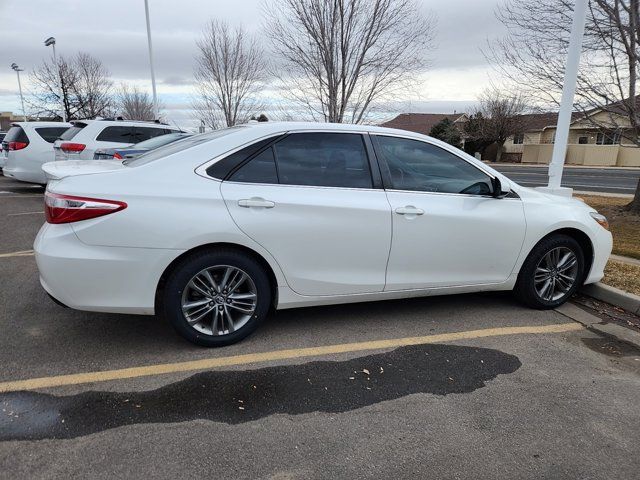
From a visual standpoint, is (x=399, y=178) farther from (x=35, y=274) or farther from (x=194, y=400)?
(x=35, y=274)

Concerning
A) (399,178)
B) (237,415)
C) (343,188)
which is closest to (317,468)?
(237,415)

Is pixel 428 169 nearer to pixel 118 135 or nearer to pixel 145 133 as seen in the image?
pixel 118 135

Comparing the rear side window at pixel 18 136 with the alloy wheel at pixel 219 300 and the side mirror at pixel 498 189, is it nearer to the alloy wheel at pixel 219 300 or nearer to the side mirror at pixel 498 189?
the alloy wheel at pixel 219 300

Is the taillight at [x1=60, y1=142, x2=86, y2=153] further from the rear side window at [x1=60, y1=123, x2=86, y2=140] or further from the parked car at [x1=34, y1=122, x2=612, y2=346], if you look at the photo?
the parked car at [x1=34, y1=122, x2=612, y2=346]

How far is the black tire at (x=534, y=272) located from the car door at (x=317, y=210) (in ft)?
4.94

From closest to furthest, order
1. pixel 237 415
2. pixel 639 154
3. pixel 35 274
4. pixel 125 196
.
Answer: pixel 237 415 → pixel 125 196 → pixel 35 274 → pixel 639 154

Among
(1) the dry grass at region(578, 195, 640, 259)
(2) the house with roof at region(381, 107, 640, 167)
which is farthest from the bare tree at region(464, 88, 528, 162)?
(1) the dry grass at region(578, 195, 640, 259)

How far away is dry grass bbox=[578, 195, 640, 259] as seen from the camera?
273 inches

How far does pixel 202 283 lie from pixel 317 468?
5.16ft

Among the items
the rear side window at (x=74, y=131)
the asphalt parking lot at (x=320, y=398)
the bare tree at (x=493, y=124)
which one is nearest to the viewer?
the asphalt parking lot at (x=320, y=398)

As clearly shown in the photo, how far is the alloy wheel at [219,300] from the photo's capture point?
3.48 metres

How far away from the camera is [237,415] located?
2830mm

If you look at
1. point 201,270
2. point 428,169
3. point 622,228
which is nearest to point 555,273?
point 428,169

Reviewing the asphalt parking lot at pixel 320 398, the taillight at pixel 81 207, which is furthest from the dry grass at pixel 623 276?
the taillight at pixel 81 207
